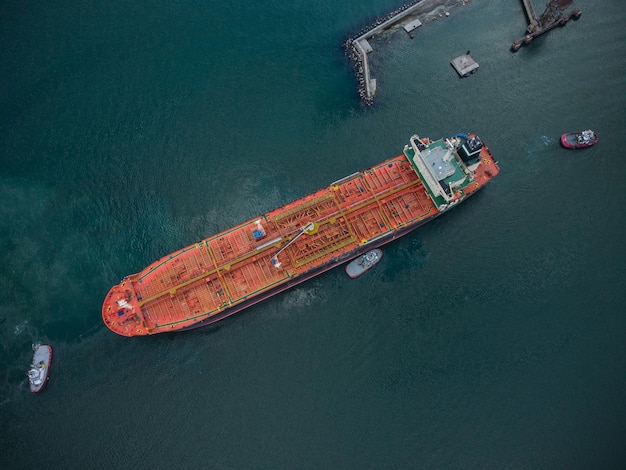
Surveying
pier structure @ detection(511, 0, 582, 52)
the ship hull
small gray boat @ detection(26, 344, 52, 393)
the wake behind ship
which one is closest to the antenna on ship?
the wake behind ship

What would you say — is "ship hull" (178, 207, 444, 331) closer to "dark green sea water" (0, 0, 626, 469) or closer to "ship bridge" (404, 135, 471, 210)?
"dark green sea water" (0, 0, 626, 469)

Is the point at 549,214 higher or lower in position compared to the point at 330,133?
lower

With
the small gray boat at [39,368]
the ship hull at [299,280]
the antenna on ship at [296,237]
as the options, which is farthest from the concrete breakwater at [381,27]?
Result: the small gray boat at [39,368]

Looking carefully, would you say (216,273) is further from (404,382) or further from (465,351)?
(465,351)

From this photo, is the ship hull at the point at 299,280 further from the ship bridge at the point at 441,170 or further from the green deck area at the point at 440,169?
the green deck area at the point at 440,169

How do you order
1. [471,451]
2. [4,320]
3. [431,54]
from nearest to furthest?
1. [471,451]
2. [4,320]
3. [431,54]

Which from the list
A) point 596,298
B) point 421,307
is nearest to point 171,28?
point 421,307
